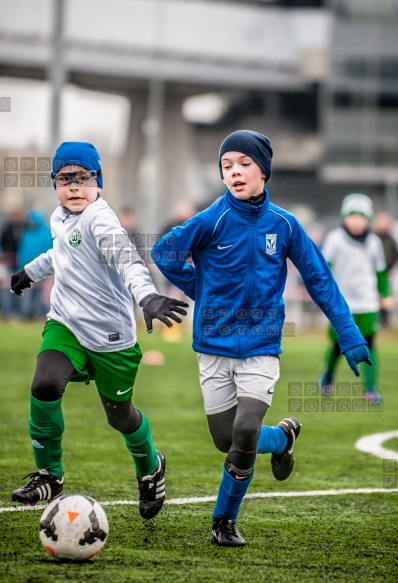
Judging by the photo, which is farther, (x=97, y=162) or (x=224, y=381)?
(x=97, y=162)

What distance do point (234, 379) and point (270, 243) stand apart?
0.70m

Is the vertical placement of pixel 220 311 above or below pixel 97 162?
below

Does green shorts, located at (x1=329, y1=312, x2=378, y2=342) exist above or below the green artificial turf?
above

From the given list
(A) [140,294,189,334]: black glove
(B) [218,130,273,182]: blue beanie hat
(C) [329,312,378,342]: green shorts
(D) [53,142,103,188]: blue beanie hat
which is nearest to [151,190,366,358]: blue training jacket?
(B) [218,130,273,182]: blue beanie hat

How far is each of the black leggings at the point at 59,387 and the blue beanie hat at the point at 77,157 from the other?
1.00 meters

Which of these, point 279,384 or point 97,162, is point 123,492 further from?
point 279,384

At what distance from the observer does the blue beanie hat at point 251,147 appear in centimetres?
558

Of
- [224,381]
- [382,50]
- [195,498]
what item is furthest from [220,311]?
[382,50]

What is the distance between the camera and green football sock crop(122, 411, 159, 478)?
5.89 m

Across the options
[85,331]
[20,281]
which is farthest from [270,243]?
[20,281]

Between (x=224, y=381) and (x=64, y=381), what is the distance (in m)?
0.80

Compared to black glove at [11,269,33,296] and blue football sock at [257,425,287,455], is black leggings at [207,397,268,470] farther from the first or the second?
black glove at [11,269,33,296]

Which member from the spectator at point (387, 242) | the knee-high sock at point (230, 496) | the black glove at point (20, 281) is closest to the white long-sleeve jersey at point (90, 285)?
the black glove at point (20, 281)

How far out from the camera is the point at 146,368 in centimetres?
1420
